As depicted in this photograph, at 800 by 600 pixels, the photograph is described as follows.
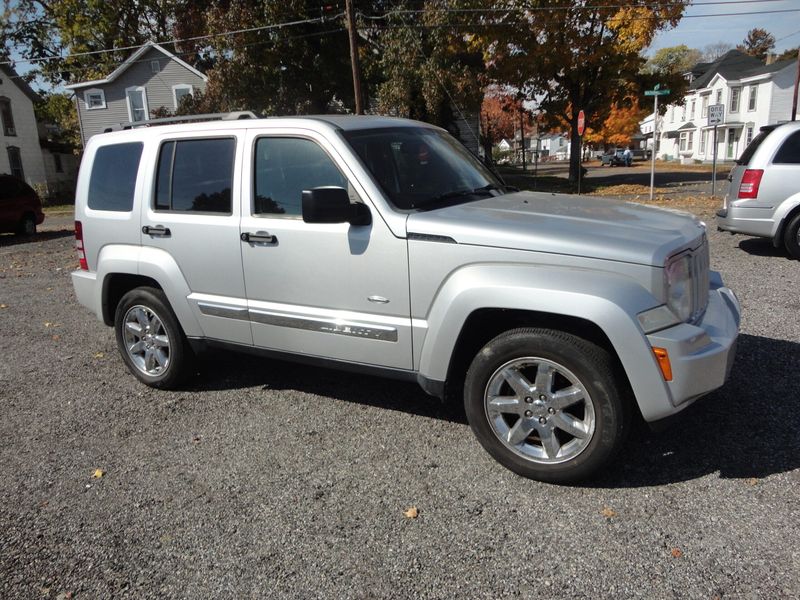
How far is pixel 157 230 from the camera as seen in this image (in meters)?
4.62

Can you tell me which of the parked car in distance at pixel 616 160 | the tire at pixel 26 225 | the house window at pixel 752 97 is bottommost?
the parked car in distance at pixel 616 160

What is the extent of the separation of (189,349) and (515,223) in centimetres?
279

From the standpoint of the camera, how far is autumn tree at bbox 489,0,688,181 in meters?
23.9

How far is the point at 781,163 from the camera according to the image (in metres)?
8.80

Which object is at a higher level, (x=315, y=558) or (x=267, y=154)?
(x=267, y=154)

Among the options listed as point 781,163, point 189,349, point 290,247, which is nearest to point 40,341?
point 189,349

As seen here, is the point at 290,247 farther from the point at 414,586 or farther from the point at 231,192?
the point at 414,586

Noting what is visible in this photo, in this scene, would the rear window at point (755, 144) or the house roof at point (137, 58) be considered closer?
the rear window at point (755, 144)

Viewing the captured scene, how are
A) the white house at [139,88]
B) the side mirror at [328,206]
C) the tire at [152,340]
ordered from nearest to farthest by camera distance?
the side mirror at [328,206]
the tire at [152,340]
the white house at [139,88]

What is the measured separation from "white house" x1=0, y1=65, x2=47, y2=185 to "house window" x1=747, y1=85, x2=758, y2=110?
4982cm

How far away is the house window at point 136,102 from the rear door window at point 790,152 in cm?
3302

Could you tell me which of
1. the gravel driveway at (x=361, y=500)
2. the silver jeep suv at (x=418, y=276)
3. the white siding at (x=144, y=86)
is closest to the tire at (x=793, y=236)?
the gravel driveway at (x=361, y=500)

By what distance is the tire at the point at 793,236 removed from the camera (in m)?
8.80

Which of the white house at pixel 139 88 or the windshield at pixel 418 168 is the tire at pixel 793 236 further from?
the white house at pixel 139 88
